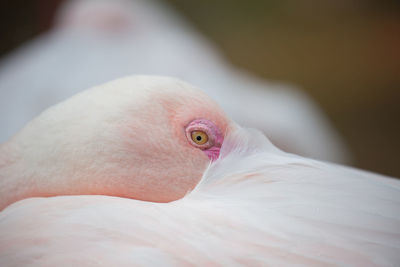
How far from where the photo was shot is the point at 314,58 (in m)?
2.12

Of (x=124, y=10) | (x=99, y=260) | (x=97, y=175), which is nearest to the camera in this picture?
(x=99, y=260)

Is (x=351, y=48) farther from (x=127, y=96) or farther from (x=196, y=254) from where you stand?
(x=196, y=254)

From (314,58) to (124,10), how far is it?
2.80 feet

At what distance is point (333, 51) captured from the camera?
2146mm

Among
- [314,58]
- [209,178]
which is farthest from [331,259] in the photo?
[314,58]

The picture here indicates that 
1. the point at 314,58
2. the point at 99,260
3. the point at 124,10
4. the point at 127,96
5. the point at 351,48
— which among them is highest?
the point at 351,48

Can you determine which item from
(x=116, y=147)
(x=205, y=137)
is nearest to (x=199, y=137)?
(x=205, y=137)

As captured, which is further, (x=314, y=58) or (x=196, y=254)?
(x=314, y=58)

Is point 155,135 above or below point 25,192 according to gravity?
above

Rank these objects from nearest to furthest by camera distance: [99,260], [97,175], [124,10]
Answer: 1. [99,260]
2. [97,175]
3. [124,10]

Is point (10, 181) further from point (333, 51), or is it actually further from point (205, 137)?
point (333, 51)

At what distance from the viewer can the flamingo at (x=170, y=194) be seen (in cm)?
51

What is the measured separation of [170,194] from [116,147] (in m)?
0.10

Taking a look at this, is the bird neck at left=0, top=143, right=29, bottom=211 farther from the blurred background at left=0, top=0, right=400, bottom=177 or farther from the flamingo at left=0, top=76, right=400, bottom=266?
the blurred background at left=0, top=0, right=400, bottom=177
